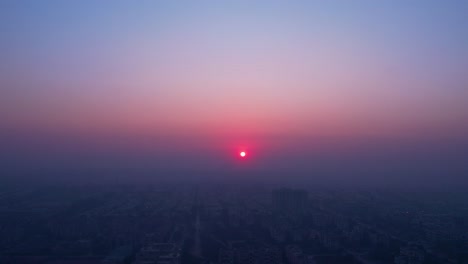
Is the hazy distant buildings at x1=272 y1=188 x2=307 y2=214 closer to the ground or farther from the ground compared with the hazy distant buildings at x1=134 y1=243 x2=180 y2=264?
farther from the ground

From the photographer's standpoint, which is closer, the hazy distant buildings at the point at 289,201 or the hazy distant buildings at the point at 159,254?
the hazy distant buildings at the point at 159,254

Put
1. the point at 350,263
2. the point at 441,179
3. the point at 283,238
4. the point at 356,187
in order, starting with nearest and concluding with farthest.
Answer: the point at 350,263 < the point at 283,238 < the point at 356,187 < the point at 441,179

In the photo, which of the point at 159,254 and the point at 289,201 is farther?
the point at 289,201

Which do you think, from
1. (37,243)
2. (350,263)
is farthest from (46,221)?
(350,263)

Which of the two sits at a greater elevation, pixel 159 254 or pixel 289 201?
pixel 289 201

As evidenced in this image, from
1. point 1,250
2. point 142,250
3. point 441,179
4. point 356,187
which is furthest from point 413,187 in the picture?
point 1,250

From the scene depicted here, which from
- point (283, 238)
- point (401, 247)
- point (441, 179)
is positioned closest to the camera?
point (401, 247)

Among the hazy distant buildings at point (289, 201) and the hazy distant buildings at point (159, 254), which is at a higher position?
the hazy distant buildings at point (289, 201)

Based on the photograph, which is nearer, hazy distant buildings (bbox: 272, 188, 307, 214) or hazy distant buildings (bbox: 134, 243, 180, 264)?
hazy distant buildings (bbox: 134, 243, 180, 264)

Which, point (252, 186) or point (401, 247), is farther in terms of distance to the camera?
point (252, 186)

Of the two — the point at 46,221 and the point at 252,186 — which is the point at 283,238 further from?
the point at 252,186
